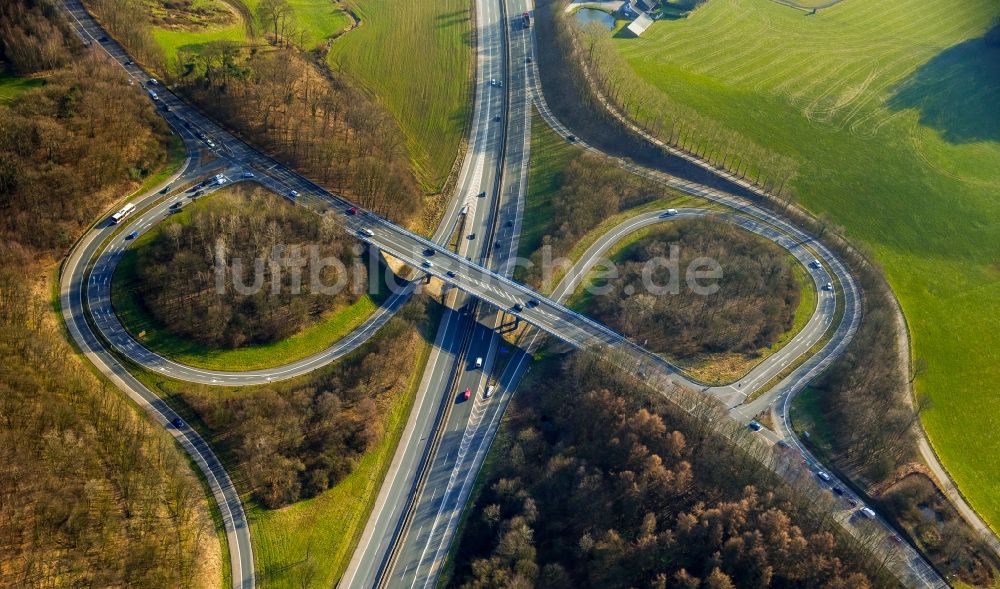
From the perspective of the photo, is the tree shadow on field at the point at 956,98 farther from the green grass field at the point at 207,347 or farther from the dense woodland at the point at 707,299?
the green grass field at the point at 207,347

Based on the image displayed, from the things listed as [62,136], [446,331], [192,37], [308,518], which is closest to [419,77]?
[192,37]

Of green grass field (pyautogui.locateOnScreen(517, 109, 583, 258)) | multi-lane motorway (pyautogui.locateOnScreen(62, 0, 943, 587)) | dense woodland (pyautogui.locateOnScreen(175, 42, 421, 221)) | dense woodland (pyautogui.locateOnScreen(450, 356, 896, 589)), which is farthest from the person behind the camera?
green grass field (pyautogui.locateOnScreen(517, 109, 583, 258))

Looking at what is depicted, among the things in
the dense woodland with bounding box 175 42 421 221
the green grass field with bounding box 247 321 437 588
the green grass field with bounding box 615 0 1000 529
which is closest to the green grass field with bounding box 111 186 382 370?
the green grass field with bounding box 247 321 437 588

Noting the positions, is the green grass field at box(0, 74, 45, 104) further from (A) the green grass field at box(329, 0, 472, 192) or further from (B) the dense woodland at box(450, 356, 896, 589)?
(B) the dense woodland at box(450, 356, 896, 589)

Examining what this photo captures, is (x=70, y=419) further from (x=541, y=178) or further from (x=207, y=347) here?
(x=541, y=178)

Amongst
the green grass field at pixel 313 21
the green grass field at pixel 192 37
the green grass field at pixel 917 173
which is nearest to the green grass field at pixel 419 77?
the green grass field at pixel 313 21

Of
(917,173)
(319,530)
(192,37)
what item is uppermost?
(192,37)
